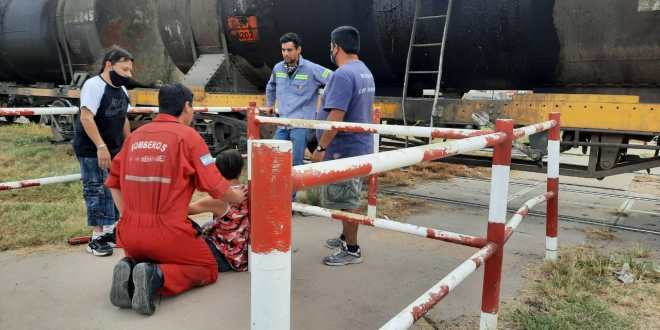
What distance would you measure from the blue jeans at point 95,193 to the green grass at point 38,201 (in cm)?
42

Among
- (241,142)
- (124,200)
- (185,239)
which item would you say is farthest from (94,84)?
(241,142)

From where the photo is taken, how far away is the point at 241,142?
798cm

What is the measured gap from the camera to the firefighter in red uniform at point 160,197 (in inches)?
115

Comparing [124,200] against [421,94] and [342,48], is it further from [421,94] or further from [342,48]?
[421,94]

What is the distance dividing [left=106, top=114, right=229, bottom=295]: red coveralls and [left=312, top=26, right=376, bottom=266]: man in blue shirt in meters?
1.02

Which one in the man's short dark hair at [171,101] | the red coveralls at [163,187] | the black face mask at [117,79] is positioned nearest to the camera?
the red coveralls at [163,187]

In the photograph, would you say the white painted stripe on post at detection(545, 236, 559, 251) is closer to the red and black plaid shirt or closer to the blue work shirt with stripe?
the red and black plaid shirt

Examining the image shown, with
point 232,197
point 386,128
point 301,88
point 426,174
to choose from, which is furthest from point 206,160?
point 426,174

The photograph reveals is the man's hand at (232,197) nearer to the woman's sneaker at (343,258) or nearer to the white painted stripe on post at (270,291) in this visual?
the woman's sneaker at (343,258)

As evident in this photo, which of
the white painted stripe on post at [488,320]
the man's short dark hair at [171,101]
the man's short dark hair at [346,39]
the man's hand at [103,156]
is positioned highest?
the man's short dark hair at [346,39]

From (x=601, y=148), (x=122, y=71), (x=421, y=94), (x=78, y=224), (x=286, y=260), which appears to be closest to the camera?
(x=286, y=260)

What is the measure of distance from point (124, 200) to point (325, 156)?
1520mm

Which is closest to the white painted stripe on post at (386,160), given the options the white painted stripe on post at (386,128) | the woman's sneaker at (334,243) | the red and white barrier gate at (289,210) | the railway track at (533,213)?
the red and white barrier gate at (289,210)

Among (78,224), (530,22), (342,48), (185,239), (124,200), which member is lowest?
(78,224)
